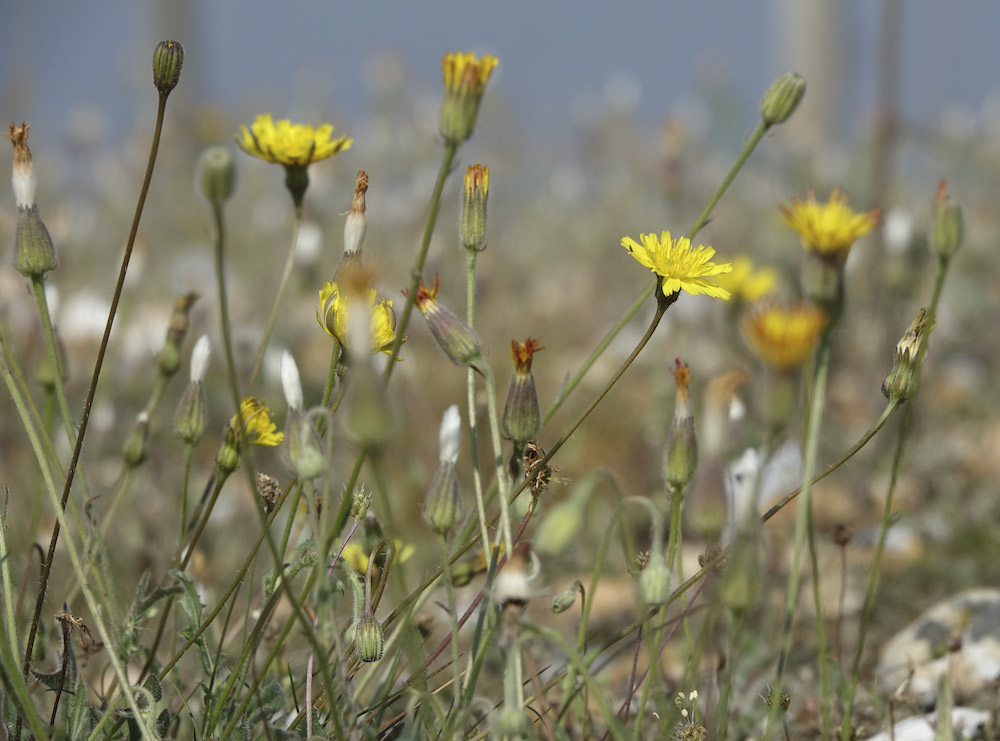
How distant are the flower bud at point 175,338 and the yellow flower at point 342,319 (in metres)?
0.30

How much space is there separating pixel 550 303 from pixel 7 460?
1781 mm

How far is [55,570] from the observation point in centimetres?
176

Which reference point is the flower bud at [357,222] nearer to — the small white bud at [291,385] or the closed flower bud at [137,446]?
the small white bud at [291,385]

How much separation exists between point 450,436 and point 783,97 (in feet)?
1.43

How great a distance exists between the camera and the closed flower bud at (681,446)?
0.85 metres

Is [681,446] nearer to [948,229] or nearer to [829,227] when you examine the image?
[829,227]

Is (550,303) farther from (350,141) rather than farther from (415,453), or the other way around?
(350,141)

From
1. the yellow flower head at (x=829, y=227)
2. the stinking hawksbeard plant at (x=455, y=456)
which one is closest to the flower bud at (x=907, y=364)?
the stinking hawksbeard plant at (x=455, y=456)

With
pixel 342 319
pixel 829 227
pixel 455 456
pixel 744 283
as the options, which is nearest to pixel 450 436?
pixel 455 456

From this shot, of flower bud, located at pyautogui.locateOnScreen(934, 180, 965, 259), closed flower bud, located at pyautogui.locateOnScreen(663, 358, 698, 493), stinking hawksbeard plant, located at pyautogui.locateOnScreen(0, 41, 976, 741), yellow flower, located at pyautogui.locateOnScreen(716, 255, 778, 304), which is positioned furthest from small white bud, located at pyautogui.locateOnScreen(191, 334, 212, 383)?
yellow flower, located at pyautogui.locateOnScreen(716, 255, 778, 304)

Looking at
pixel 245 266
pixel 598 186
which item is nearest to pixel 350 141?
pixel 245 266

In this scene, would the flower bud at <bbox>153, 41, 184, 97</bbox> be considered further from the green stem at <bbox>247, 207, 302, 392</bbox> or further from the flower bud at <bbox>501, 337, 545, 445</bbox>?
the flower bud at <bbox>501, 337, 545, 445</bbox>

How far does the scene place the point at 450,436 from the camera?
0.88 meters

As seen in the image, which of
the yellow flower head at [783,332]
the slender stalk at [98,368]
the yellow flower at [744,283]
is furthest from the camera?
the yellow flower at [744,283]
